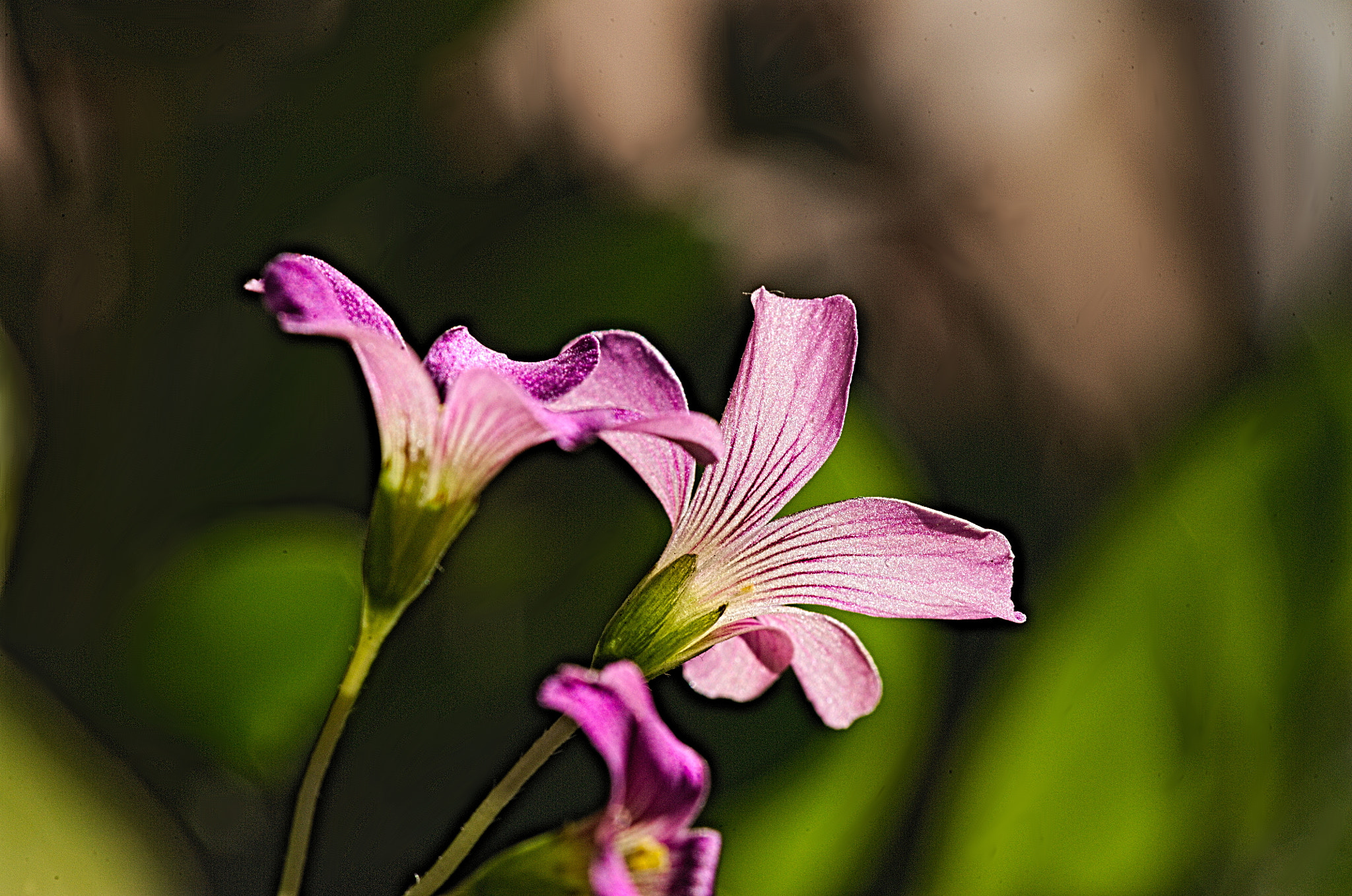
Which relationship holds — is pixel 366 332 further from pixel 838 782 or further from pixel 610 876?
pixel 838 782

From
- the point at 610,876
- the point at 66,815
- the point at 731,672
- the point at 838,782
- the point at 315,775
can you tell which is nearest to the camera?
the point at 610,876

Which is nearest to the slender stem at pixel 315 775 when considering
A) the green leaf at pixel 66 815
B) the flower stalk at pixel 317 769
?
the flower stalk at pixel 317 769

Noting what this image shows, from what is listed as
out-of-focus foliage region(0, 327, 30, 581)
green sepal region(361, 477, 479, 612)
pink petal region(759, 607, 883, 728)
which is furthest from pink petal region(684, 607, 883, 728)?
out-of-focus foliage region(0, 327, 30, 581)

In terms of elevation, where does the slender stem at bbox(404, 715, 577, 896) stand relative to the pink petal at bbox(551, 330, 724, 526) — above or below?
below

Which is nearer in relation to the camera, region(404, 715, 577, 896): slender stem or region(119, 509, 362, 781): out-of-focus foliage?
region(404, 715, 577, 896): slender stem

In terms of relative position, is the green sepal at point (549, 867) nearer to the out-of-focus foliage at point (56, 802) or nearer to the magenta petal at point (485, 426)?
the magenta petal at point (485, 426)

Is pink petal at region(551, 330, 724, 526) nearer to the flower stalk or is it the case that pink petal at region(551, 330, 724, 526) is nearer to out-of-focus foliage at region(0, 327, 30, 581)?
the flower stalk

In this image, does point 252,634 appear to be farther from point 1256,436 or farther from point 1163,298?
point 1163,298

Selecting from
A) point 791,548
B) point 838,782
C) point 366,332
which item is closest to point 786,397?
point 791,548
